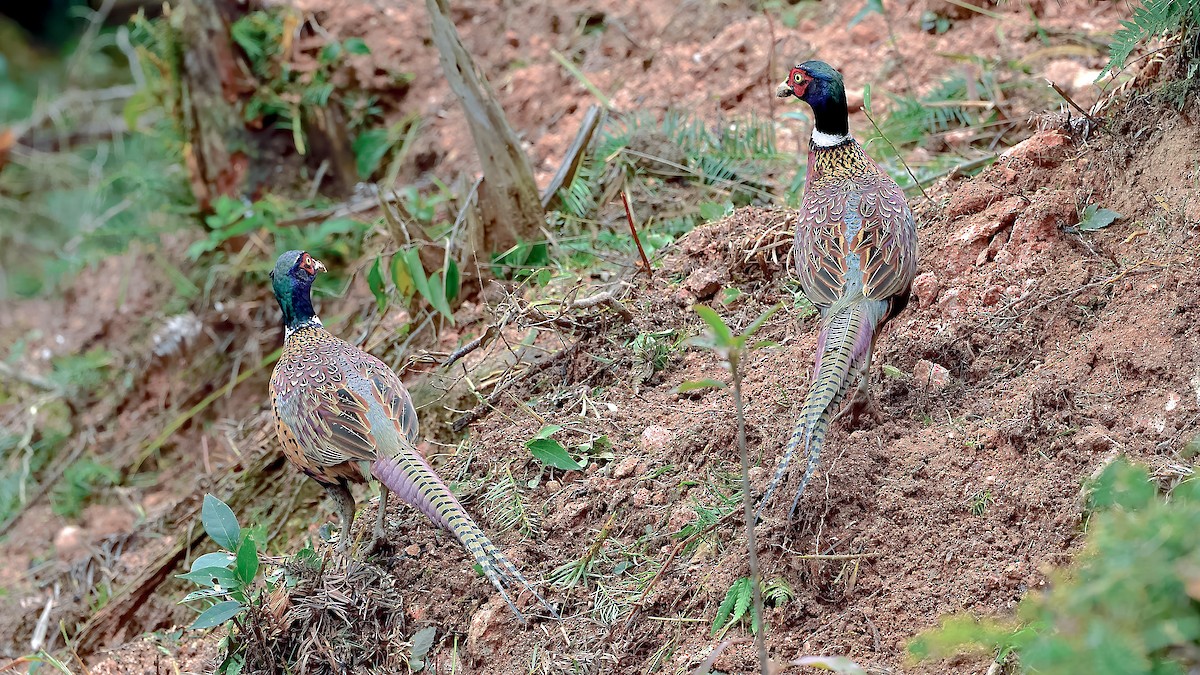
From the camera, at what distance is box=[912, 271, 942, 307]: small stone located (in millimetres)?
4555

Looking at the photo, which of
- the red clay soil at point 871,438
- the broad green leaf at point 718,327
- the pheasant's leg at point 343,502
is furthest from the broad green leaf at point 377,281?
the broad green leaf at point 718,327

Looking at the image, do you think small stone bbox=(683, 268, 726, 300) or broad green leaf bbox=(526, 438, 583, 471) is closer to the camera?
broad green leaf bbox=(526, 438, 583, 471)

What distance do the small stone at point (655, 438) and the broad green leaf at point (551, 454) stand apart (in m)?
0.28

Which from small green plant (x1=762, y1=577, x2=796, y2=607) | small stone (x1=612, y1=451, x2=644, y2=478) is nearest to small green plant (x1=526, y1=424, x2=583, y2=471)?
small stone (x1=612, y1=451, x2=644, y2=478)

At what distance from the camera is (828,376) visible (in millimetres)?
3609

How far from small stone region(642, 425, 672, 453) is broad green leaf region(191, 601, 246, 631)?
5.33 feet

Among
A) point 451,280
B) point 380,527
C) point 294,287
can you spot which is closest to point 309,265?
point 294,287

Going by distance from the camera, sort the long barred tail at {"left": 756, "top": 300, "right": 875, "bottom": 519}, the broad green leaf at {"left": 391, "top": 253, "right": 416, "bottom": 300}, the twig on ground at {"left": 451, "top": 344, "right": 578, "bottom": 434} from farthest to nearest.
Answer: the broad green leaf at {"left": 391, "top": 253, "right": 416, "bottom": 300} → the twig on ground at {"left": 451, "top": 344, "right": 578, "bottom": 434} → the long barred tail at {"left": 756, "top": 300, "right": 875, "bottom": 519}

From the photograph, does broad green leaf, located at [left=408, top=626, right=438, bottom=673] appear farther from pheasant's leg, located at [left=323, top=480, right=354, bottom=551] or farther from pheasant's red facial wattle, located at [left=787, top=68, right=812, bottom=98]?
pheasant's red facial wattle, located at [left=787, top=68, right=812, bottom=98]

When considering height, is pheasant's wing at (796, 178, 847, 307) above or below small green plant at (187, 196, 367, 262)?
above

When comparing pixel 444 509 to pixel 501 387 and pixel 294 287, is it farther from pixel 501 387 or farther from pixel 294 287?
pixel 294 287

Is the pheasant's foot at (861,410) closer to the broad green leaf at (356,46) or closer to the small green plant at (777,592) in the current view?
the small green plant at (777,592)

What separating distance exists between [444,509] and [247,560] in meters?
0.70

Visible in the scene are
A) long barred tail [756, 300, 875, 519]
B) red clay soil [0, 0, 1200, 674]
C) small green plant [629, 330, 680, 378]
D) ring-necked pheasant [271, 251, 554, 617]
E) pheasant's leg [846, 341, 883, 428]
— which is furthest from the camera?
small green plant [629, 330, 680, 378]
